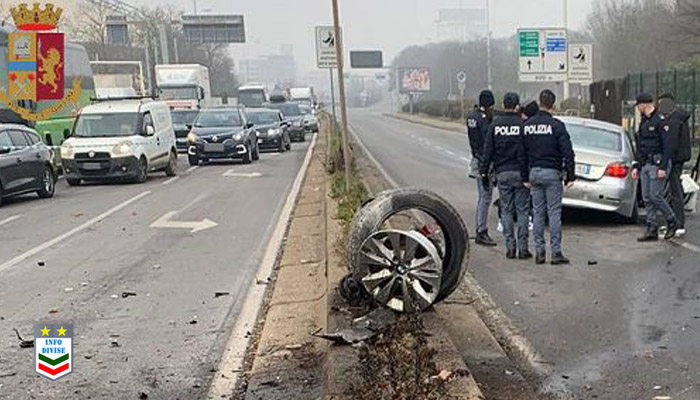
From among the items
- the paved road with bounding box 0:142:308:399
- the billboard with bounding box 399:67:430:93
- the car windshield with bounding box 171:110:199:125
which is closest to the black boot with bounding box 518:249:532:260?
the paved road with bounding box 0:142:308:399

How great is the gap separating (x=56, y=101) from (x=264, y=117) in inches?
394

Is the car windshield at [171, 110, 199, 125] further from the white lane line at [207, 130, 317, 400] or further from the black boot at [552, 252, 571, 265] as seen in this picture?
the black boot at [552, 252, 571, 265]

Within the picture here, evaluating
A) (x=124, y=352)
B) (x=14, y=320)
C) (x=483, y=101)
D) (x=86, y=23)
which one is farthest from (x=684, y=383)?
(x=86, y=23)

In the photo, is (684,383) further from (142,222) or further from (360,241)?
(142,222)

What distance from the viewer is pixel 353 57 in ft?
295

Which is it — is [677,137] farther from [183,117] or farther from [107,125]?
[183,117]

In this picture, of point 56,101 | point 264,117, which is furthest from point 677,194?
point 264,117

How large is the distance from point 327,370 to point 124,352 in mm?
1905

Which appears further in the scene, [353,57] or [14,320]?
[353,57]

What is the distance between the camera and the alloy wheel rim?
6.34 meters

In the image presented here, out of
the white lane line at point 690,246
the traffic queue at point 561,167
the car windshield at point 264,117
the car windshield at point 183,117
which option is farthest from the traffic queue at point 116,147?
the white lane line at point 690,246

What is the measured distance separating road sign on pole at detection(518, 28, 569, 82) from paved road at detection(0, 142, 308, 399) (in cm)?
2494

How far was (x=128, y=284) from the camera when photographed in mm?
8859

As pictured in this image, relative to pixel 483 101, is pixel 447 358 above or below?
below
